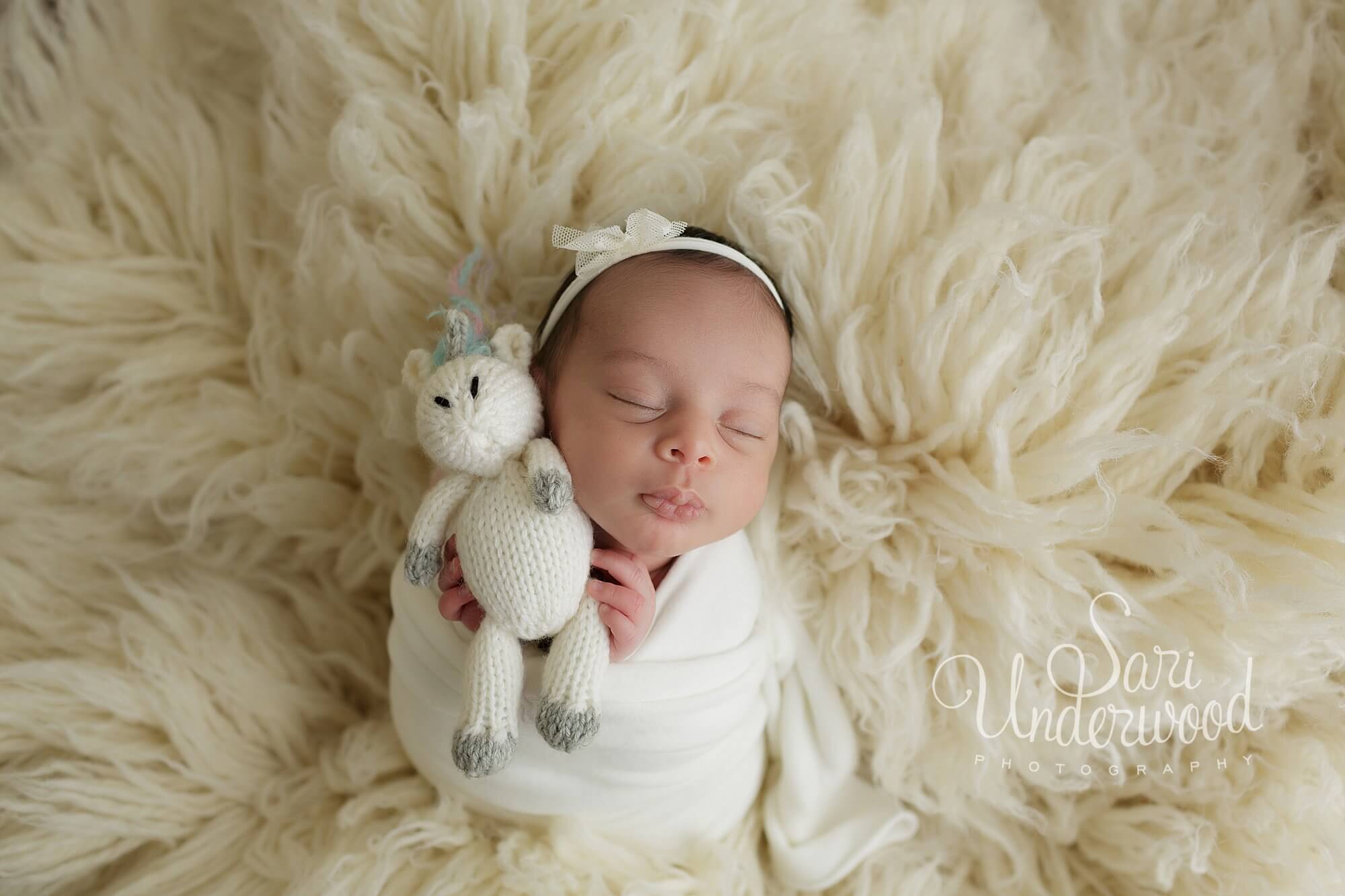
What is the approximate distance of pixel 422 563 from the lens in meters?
0.80

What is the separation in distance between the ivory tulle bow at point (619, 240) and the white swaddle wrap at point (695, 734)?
28cm

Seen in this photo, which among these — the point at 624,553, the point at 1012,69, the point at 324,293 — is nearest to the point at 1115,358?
the point at 1012,69

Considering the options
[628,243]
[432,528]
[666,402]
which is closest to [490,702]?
[432,528]

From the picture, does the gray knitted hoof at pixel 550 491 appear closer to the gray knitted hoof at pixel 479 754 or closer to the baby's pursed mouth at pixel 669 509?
the baby's pursed mouth at pixel 669 509

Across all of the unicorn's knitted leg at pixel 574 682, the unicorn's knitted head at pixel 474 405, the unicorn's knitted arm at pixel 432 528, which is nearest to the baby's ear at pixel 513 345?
the unicorn's knitted head at pixel 474 405

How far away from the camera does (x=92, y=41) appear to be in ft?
3.80

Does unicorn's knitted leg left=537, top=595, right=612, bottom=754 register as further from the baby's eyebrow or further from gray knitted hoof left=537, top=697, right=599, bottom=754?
the baby's eyebrow

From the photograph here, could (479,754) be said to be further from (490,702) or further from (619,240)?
(619,240)

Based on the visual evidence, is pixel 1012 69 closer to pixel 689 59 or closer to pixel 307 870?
pixel 689 59

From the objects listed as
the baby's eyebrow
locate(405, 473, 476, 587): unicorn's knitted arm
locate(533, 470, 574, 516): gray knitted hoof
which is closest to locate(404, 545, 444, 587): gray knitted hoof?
locate(405, 473, 476, 587): unicorn's knitted arm

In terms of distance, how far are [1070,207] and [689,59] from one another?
40cm

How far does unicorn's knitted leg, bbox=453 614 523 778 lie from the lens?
76 centimetres

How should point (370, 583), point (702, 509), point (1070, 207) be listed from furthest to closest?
point (370, 583)
point (1070, 207)
point (702, 509)

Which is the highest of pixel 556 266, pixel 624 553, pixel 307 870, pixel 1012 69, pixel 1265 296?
pixel 1012 69
